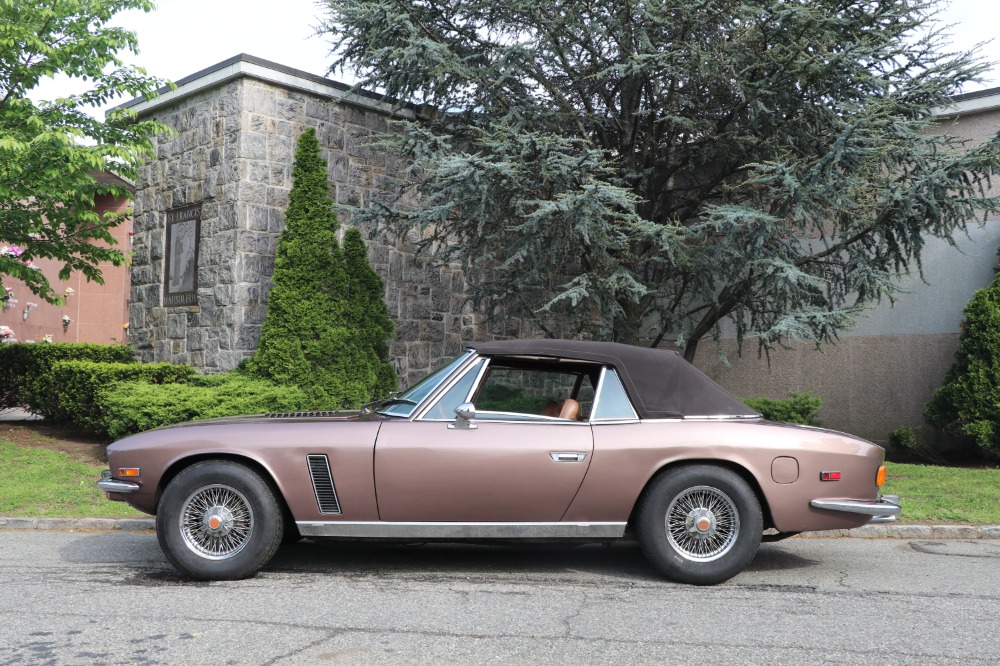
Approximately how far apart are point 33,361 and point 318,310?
4.97 meters

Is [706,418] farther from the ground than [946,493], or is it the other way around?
[706,418]

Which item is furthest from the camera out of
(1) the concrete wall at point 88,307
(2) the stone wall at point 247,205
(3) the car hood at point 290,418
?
(1) the concrete wall at point 88,307

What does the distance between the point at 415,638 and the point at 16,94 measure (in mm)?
10223

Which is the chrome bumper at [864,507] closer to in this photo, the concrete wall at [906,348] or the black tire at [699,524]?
the black tire at [699,524]

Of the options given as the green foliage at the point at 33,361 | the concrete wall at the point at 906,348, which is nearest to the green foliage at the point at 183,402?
the green foliage at the point at 33,361

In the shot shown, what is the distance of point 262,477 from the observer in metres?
5.43

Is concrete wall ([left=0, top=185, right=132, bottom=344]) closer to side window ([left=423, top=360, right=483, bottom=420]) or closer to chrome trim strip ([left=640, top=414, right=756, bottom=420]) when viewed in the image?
side window ([left=423, top=360, right=483, bottom=420])

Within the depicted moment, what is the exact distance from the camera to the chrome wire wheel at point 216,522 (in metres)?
5.34

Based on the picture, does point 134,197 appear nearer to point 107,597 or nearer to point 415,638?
point 107,597

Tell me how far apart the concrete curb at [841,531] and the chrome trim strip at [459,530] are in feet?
8.48

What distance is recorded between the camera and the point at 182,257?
12688 mm

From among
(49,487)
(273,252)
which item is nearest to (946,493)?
(273,252)

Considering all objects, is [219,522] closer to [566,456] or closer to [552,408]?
[566,456]

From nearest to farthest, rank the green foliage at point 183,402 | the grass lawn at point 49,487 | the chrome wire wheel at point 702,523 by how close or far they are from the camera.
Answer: the chrome wire wheel at point 702,523 → the grass lawn at point 49,487 → the green foliage at point 183,402
